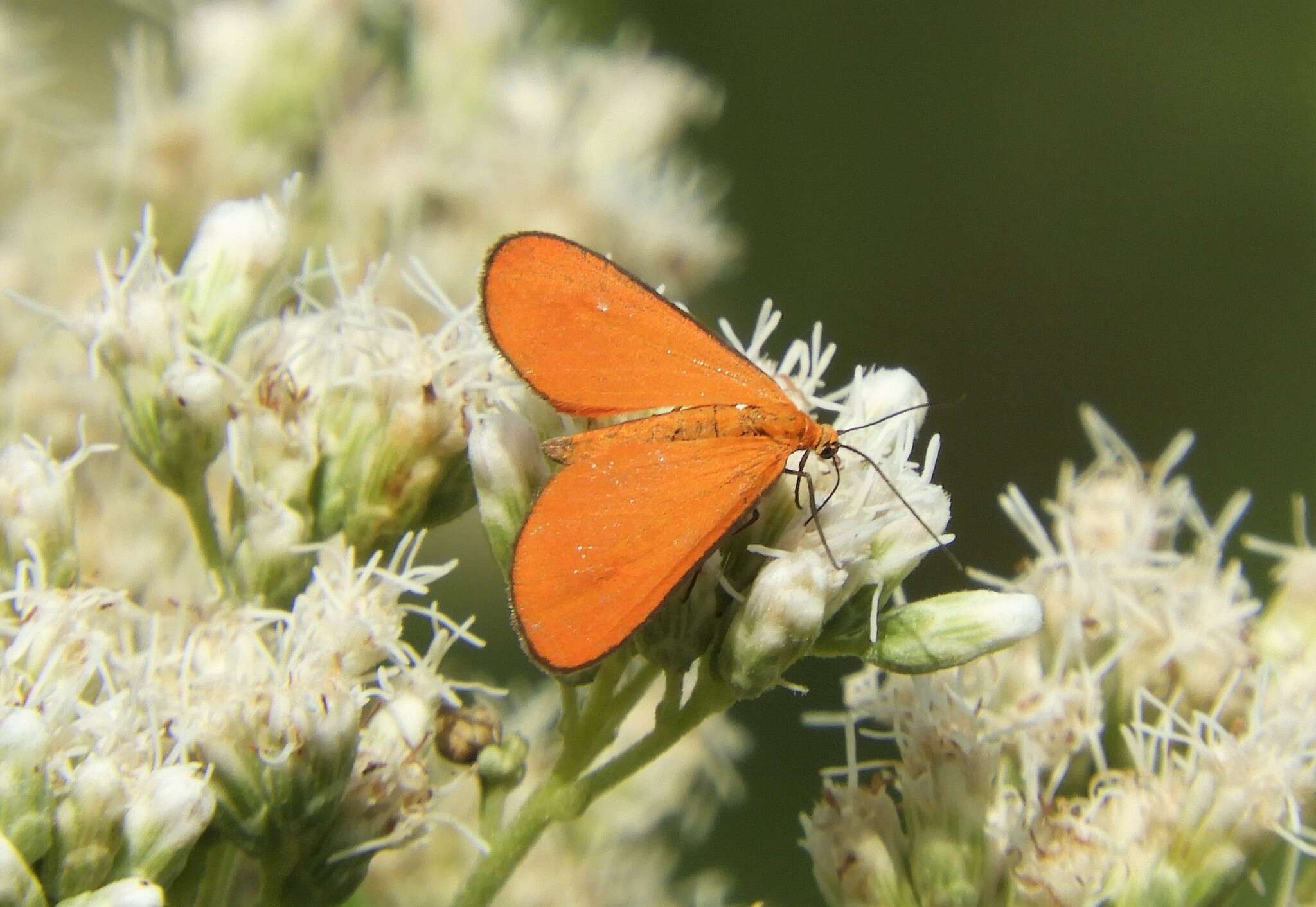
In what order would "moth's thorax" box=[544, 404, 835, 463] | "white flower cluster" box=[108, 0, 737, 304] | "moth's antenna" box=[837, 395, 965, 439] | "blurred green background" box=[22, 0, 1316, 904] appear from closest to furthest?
"moth's thorax" box=[544, 404, 835, 463] < "moth's antenna" box=[837, 395, 965, 439] < "white flower cluster" box=[108, 0, 737, 304] < "blurred green background" box=[22, 0, 1316, 904]

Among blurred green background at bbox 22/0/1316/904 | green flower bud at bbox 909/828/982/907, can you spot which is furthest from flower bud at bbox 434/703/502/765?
blurred green background at bbox 22/0/1316/904

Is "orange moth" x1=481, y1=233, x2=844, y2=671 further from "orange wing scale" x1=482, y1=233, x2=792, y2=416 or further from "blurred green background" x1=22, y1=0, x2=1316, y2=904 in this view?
"blurred green background" x1=22, y1=0, x2=1316, y2=904

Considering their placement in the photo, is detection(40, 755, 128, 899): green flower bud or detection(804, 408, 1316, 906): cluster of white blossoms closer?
detection(40, 755, 128, 899): green flower bud

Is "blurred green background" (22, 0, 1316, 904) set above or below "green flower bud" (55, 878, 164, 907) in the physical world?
above

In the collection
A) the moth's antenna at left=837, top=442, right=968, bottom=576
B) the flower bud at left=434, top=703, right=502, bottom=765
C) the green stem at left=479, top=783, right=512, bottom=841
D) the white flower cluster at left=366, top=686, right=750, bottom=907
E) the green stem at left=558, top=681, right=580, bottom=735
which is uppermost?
the moth's antenna at left=837, top=442, right=968, bottom=576

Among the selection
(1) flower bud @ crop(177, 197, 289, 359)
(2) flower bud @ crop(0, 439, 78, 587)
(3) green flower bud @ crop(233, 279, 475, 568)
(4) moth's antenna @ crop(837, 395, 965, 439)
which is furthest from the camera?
(1) flower bud @ crop(177, 197, 289, 359)

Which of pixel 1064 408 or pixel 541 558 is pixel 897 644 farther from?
pixel 1064 408

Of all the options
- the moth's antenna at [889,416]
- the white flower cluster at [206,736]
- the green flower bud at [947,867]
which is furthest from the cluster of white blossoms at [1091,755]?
the white flower cluster at [206,736]

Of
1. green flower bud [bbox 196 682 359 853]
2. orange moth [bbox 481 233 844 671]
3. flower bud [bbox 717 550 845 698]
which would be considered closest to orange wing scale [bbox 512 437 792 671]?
orange moth [bbox 481 233 844 671]
